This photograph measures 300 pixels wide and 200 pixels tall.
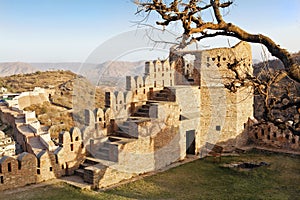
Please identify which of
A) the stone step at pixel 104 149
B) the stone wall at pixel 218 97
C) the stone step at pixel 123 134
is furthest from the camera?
the stone wall at pixel 218 97

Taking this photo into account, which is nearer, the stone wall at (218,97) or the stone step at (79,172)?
the stone step at (79,172)

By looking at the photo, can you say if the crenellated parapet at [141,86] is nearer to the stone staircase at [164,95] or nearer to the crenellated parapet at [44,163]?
the stone staircase at [164,95]

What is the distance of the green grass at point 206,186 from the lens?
24.7 feet

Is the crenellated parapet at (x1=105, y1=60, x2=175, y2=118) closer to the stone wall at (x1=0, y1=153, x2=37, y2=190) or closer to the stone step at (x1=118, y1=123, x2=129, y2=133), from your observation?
the stone step at (x1=118, y1=123, x2=129, y2=133)

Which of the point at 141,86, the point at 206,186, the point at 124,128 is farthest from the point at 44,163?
the point at 141,86

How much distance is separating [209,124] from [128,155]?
15.1ft

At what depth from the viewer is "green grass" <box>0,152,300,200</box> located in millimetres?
7539

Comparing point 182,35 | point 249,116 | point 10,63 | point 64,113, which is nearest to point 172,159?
point 249,116

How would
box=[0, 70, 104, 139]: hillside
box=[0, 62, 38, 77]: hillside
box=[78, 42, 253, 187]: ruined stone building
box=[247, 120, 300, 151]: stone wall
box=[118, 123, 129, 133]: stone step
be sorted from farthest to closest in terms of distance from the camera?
box=[0, 62, 38, 77]: hillside, box=[0, 70, 104, 139]: hillside, box=[247, 120, 300, 151]: stone wall, box=[118, 123, 129, 133]: stone step, box=[78, 42, 253, 187]: ruined stone building

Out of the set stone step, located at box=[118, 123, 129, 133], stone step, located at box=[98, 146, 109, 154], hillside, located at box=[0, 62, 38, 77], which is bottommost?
stone step, located at box=[98, 146, 109, 154]

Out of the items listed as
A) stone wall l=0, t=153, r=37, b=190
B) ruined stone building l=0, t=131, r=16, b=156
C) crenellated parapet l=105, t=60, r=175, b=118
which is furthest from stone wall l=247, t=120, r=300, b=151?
ruined stone building l=0, t=131, r=16, b=156

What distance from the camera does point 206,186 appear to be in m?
8.66

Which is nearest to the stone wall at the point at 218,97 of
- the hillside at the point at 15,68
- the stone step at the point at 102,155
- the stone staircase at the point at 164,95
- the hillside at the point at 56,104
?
the stone staircase at the point at 164,95

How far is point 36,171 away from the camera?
7875 millimetres
